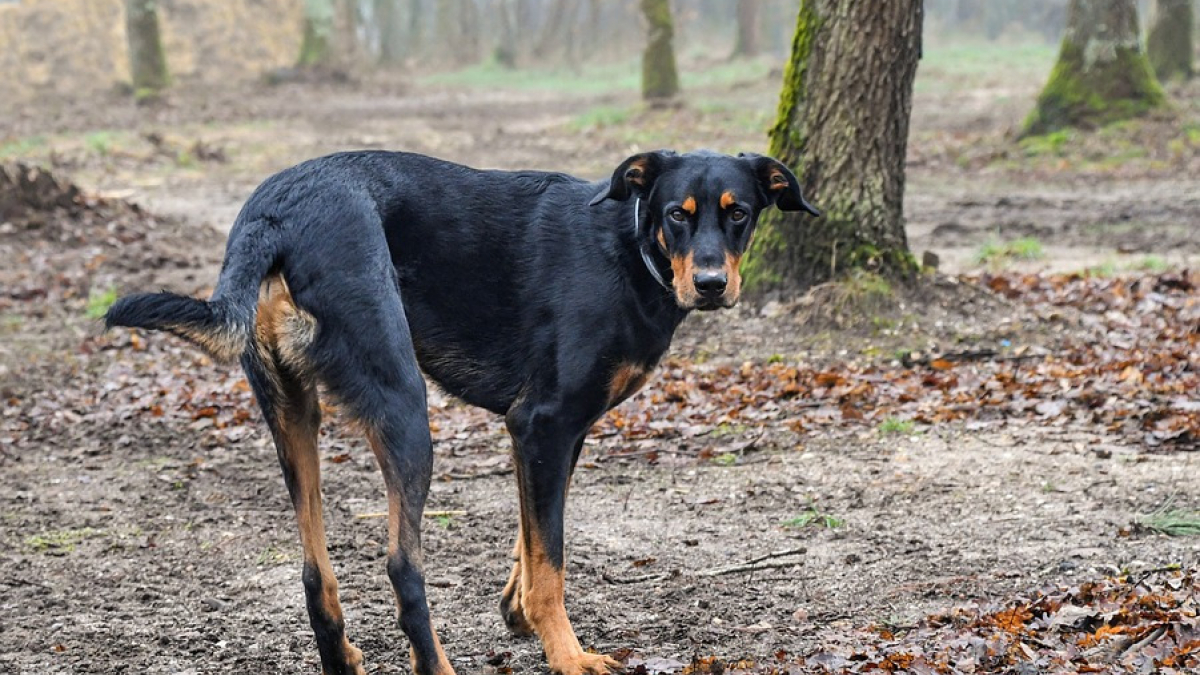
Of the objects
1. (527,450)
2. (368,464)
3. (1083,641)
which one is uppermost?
(527,450)

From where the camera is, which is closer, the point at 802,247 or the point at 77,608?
the point at 77,608

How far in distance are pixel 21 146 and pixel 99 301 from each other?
11.3m

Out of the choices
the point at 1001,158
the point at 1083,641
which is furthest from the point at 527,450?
the point at 1001,158

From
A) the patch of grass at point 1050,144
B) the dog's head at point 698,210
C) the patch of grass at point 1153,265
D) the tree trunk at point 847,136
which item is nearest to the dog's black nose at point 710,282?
the dog's head at point 698,210

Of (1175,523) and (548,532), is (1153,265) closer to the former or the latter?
(1175,523)

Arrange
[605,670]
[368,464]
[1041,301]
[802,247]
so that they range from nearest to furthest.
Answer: [605,670], [368,464], [802,247], [1041,301]

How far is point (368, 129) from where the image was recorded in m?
24.4

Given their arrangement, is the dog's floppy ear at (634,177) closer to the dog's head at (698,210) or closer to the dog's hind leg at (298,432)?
the dog's head at (698,210)

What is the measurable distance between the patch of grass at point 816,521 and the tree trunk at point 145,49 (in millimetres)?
24498

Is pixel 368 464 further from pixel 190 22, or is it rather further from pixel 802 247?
pixel 190 22

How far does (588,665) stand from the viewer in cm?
450

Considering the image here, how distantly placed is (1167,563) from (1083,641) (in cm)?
112

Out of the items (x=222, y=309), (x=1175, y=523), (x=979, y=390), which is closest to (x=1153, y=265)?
(x=979, y=390)

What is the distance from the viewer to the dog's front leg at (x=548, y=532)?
455 centimetres
